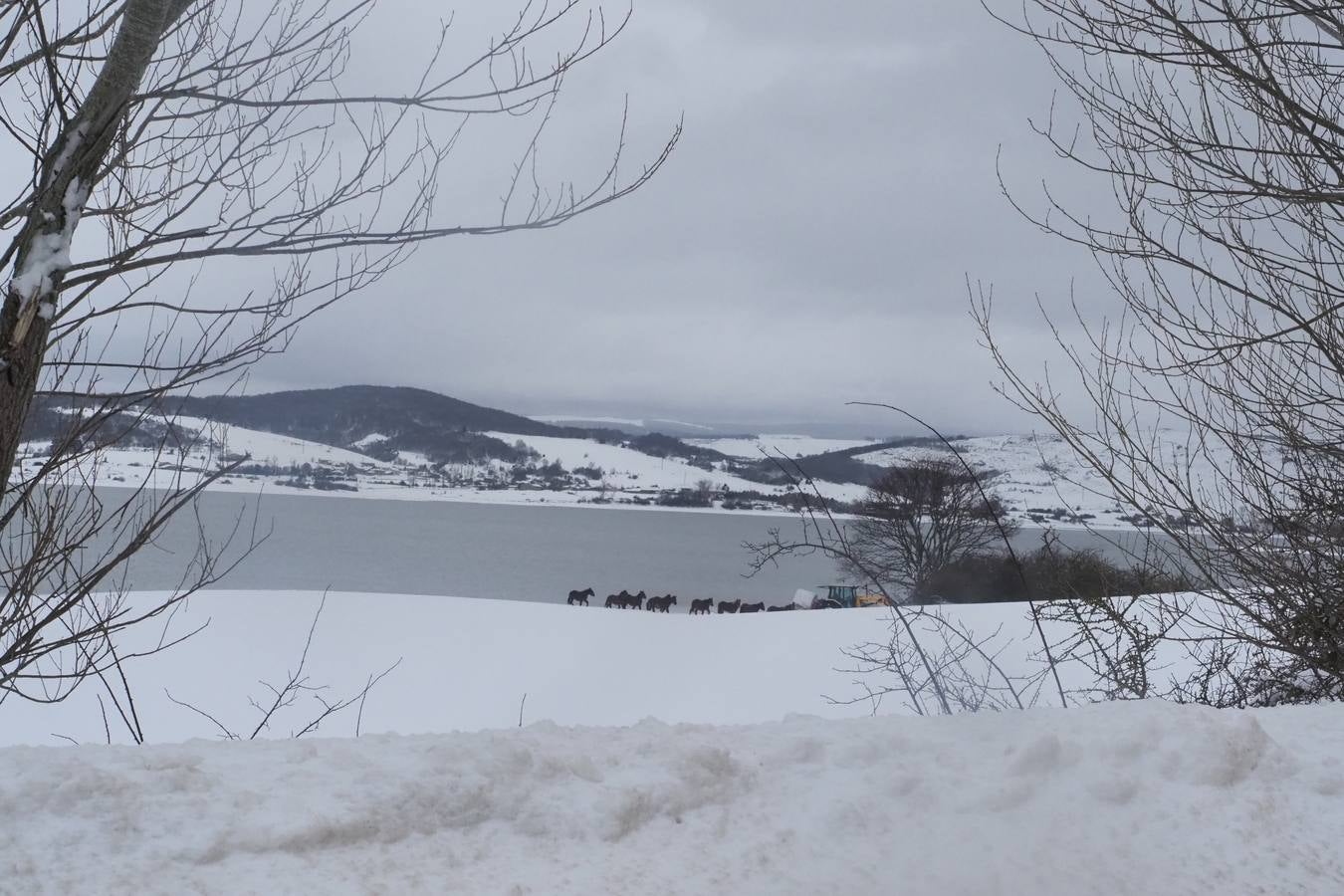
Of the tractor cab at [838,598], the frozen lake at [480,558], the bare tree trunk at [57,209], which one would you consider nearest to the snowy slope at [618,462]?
the frozen lake at [480,558]

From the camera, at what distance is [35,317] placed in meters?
2.87

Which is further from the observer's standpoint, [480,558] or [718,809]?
[480,558]

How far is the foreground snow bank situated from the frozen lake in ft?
38.2

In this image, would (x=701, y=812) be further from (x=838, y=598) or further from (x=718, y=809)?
(x=838, y=598)

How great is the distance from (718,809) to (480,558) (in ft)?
172

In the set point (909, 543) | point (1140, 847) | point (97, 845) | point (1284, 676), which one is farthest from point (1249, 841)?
point (909, 543)

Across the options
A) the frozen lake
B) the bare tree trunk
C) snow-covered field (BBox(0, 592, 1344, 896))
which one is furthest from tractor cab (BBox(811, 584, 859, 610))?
the bare tree trunk

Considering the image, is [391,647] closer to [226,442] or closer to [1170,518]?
[226,442]

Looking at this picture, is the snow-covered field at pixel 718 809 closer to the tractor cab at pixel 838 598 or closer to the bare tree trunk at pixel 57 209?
the bare tree trunk at pixel 57 209

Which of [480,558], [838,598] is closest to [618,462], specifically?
[480,558]

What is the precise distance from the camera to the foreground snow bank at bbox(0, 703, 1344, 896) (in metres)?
1.84

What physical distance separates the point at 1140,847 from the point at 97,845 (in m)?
2.09

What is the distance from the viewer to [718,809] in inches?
84.7

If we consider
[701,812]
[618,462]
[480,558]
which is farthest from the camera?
[618,462]
